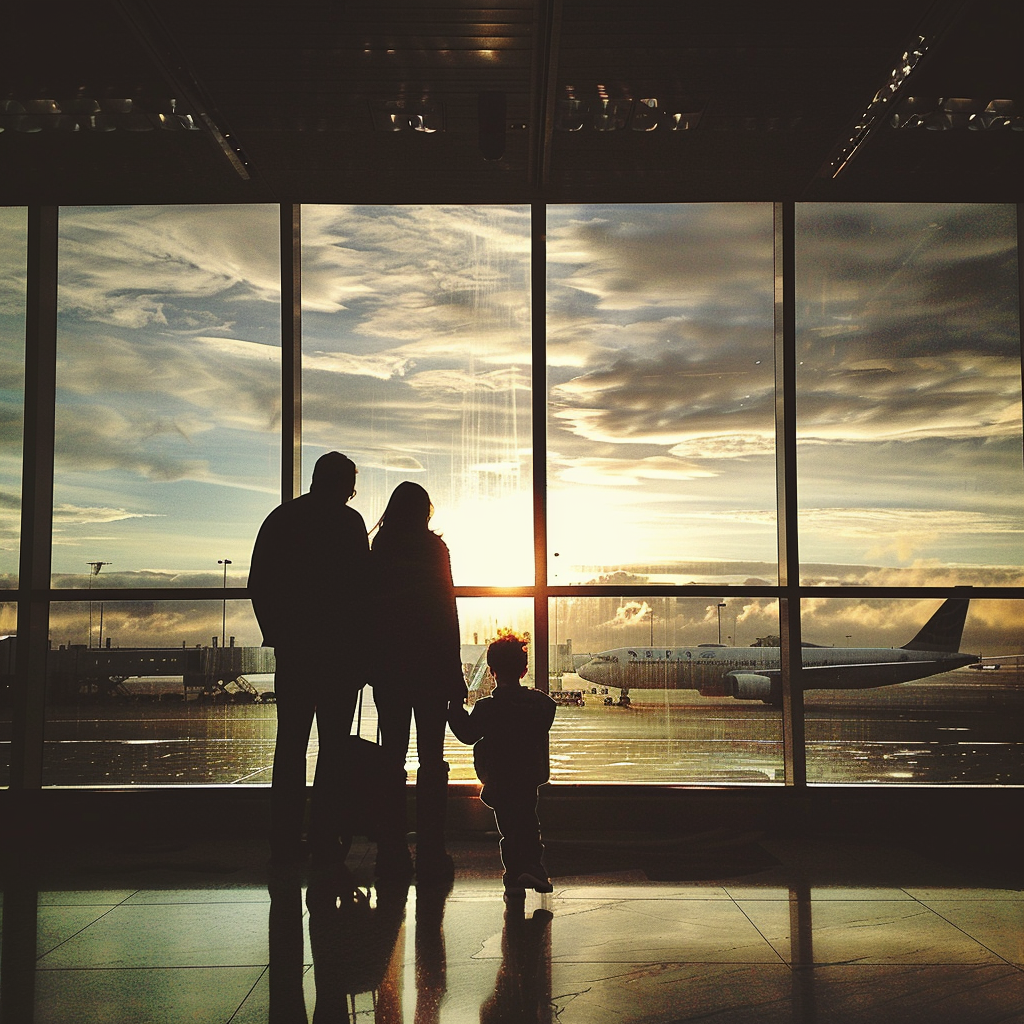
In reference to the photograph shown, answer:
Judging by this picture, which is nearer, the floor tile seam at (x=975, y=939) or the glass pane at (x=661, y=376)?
the floor tile seam at (x=975, y=939)

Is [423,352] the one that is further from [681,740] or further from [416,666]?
[681,740]

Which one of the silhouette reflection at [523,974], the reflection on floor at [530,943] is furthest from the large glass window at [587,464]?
A: the silhouette reflection at [523,974]

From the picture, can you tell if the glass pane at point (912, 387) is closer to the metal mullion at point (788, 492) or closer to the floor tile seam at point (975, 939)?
the metal mullion at point (788, 492)

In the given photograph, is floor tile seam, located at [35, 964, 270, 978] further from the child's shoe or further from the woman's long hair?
the woman's long hair

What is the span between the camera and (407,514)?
3756mm

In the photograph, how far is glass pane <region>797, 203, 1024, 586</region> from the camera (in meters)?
4.91

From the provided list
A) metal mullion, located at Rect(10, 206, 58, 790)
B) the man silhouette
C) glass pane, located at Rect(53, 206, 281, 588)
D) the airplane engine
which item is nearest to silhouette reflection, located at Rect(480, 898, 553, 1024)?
the man silhouette

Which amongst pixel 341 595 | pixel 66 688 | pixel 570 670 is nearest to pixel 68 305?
pixel 66 688

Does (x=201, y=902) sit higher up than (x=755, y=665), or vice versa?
(x=755, y=665)

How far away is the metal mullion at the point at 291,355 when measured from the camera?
4.85 metres

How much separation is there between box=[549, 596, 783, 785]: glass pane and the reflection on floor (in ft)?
2.31

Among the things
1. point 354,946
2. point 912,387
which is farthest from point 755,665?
point 354,946

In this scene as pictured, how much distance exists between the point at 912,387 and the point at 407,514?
9.28 ft

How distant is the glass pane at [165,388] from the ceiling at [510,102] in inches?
8.7
